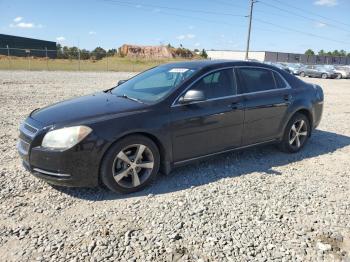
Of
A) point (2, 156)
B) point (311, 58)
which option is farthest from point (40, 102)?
point (311, 58)

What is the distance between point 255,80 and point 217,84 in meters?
0.83

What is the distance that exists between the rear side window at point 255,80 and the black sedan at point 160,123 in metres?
0.02

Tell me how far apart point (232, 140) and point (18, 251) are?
10.3ft

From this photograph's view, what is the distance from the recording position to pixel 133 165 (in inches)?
161

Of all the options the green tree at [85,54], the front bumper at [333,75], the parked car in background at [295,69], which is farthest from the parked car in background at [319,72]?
the green tree at [85,54]

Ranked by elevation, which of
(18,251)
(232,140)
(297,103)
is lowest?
(18,251)

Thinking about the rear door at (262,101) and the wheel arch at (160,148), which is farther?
the rear door at (262,101)

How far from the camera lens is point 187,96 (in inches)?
172

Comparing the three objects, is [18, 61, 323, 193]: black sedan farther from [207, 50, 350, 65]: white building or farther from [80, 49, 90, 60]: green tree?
[207, 50, 350, 65]: white building

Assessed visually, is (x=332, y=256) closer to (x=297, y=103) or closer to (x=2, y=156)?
(x=297, y=103)

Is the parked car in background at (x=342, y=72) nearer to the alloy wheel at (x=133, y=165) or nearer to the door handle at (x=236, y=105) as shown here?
the door handle at (x=236, y=105)

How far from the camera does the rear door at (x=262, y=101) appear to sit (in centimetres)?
514

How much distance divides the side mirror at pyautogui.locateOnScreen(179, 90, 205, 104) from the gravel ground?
1.07m

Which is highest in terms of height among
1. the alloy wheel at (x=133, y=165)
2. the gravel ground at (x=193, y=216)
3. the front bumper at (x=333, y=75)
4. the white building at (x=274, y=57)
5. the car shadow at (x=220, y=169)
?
the white building at (x=274, y=57)
